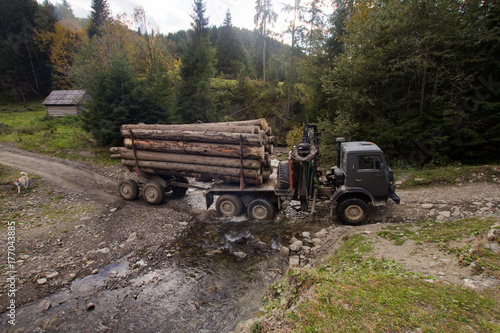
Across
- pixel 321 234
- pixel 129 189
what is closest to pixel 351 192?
pixel 321 234

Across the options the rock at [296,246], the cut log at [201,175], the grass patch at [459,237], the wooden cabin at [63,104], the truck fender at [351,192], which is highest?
the wooden cabin at [63,104]

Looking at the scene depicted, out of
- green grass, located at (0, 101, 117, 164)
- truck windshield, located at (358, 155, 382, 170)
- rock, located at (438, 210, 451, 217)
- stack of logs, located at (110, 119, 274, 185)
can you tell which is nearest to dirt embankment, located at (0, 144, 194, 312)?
stack of logs, located at (110, 119, 274, 185)

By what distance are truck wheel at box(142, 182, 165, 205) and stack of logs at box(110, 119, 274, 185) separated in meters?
0.63

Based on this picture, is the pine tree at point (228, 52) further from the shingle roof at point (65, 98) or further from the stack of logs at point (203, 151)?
the stack of logs at point (203, 151)

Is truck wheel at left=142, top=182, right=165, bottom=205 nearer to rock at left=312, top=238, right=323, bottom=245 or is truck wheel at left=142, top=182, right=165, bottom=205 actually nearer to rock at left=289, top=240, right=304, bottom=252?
rock at left=289, top=240, right=304, bottom=252

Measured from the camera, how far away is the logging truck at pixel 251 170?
334 inches

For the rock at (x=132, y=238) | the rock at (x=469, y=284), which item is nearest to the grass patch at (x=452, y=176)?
the rock at (x=469, y=284)

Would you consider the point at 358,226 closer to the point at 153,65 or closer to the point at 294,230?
the point at 294,230

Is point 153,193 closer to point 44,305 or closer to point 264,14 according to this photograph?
point 44,305

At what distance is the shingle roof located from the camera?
28.4 metres

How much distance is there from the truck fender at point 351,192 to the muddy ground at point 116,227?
0.99m

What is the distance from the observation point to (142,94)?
1795 cm

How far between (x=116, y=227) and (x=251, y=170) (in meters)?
5.44

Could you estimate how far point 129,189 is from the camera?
37.1 ft
